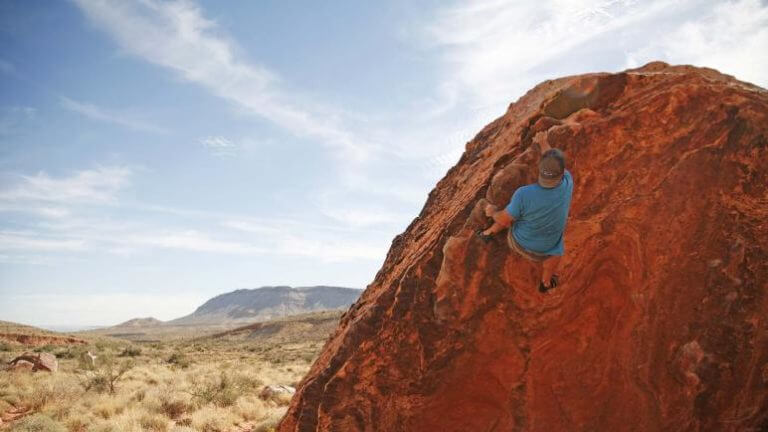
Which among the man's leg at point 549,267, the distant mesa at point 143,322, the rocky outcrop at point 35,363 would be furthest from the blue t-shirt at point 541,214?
the distant mesa at point 143,322

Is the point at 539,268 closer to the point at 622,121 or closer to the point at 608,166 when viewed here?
the point at 608,166

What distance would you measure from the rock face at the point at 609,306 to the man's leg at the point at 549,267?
15cm

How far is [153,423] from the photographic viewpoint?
34.9 feet

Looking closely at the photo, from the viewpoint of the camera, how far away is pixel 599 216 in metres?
4.54

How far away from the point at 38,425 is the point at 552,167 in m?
11.3

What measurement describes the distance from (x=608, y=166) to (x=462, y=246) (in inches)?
67.6

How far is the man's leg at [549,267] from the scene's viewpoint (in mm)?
4152

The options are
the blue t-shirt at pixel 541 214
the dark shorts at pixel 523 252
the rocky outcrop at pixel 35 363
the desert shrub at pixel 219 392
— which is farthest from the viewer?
the rocky outcrop at pixel 35 363

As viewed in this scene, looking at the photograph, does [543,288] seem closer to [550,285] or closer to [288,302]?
[550,285]

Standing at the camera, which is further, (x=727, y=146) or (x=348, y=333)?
(x=348, y=333)

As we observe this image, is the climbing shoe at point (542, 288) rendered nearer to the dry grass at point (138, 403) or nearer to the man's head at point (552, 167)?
the man's head at point (552, 167)

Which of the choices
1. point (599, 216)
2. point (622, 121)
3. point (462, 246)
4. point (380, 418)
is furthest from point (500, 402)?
point (622, 121)

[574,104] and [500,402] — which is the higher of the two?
[574,104]

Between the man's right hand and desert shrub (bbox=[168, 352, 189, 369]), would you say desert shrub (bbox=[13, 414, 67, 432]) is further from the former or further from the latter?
desert shrub (bbox=[168, 352, 189, 369])
